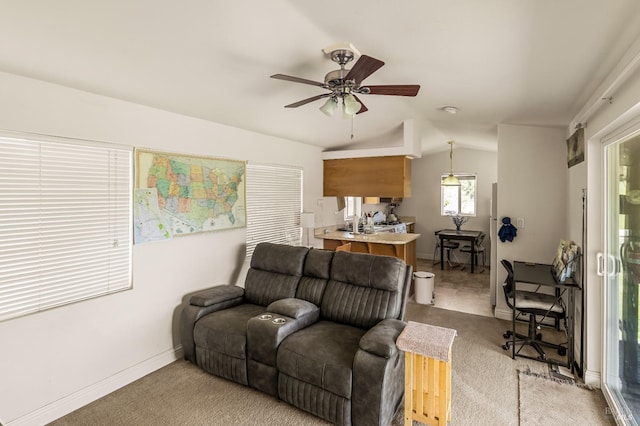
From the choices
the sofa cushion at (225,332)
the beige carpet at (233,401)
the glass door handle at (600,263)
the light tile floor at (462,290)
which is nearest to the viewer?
the beige carpet at (233,401)

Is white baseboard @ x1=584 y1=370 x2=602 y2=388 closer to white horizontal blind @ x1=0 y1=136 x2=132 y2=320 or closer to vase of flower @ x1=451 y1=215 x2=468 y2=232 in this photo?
white horizontal blind @ x1=0 y1=136 x2=132 y2=320

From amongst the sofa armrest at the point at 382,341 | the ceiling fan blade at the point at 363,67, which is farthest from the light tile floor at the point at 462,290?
the ceiling fan blade at the point at 363,67

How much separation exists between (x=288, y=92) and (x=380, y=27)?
4.44 feet

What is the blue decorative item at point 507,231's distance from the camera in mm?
4246

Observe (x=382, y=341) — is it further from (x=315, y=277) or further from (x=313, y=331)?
(x=315, y=277)

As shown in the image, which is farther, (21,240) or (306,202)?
(306,202)

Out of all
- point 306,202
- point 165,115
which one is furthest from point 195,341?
point 306,202

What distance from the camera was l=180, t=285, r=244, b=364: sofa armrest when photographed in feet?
10.2

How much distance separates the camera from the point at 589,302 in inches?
109

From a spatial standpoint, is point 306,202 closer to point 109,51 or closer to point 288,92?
point 288,92

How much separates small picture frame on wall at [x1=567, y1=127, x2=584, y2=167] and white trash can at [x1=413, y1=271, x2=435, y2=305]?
2363 millimetres

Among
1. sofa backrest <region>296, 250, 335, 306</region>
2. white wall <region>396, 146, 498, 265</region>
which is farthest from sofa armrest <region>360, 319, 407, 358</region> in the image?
white wall <region>396, 146, 498, 265</region>

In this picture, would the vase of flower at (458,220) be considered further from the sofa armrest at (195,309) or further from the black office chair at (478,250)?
the sofa armrest at (195,309)

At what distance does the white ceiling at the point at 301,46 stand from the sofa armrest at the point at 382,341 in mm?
2011
